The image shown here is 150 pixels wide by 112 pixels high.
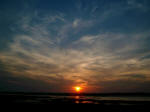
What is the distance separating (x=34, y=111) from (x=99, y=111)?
37.0ft

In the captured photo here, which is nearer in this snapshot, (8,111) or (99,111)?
(8,111)

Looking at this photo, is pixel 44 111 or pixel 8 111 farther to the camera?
pixel 44 111

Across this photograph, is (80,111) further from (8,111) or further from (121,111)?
(8,111)

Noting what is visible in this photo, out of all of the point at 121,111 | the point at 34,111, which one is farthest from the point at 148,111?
the point at 34,111

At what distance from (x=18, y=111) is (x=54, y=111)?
5918 mm

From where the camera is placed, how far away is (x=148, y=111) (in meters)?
21.5

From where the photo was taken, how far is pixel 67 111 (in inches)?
824

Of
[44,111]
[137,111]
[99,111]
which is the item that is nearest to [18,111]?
[44,111]

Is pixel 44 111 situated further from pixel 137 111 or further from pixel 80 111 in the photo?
pixel 137 111

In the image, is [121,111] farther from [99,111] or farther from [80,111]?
[80,111]

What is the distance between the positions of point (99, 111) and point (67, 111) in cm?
570

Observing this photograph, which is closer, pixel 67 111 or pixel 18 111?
pixel 18 111

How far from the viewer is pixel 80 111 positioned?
21109mm

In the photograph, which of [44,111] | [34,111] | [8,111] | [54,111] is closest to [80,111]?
[54,111]
